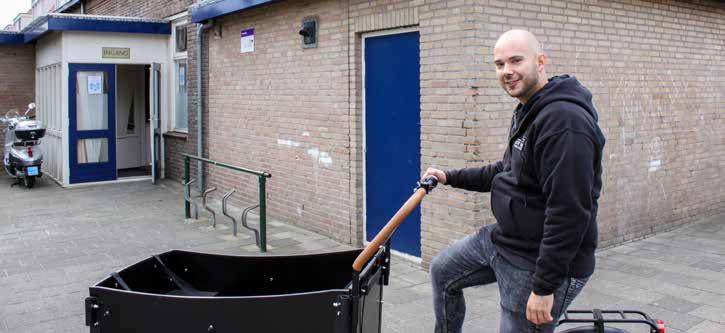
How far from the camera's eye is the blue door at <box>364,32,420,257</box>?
22.5ft

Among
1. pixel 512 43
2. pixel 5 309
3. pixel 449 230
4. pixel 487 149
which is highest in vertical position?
pixel 512 43

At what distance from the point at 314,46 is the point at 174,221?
125 inches

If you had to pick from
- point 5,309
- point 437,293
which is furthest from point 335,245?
point 437,293

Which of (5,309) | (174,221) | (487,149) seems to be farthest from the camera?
(174,221)

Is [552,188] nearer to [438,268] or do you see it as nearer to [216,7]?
[438,268]

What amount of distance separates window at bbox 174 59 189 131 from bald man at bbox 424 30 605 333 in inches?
408

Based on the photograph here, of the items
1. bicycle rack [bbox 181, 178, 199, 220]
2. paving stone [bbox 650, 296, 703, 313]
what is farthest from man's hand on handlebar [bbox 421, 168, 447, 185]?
bicycle rack [bbox 181, 178, 199, 220]

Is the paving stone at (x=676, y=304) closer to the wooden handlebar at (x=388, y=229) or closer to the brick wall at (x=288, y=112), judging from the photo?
the brick wall at (x=288, y=112)

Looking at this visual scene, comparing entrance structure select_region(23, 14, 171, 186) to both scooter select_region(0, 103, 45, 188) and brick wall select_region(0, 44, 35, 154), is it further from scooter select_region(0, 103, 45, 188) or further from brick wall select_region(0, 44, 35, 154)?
brick wall select_region(0, 44, 35, 154)

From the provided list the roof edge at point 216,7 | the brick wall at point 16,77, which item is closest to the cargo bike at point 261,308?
the roof edge at point 216,7

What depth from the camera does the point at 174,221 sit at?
9.40 m

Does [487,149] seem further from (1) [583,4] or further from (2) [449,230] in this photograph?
(1) [583,4]

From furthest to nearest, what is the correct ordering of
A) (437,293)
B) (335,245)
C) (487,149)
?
(335,245) < (487,149) < (437,293)

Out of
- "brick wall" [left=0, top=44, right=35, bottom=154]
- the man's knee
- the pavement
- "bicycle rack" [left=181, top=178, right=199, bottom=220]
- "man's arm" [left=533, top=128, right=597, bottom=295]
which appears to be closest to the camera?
"man's arm" [left=533, top=128, right=597, bottom=295]
